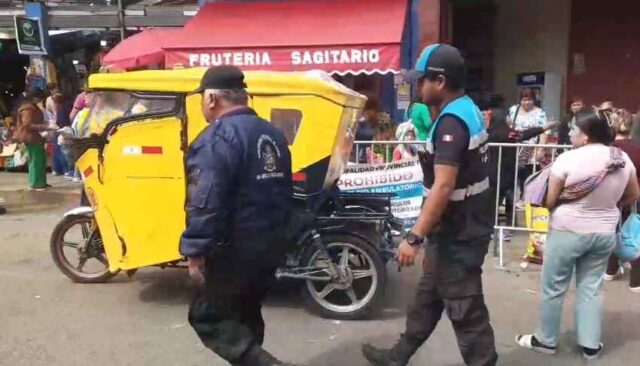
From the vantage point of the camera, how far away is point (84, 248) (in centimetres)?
595

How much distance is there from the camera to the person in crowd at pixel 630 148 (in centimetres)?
579

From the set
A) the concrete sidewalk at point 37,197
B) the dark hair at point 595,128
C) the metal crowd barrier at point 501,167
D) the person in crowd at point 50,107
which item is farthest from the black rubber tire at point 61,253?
the person in crowd at point 50,107

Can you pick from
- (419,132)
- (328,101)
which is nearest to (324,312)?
(328,101)

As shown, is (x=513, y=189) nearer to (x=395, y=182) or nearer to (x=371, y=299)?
(x=395, y=182)

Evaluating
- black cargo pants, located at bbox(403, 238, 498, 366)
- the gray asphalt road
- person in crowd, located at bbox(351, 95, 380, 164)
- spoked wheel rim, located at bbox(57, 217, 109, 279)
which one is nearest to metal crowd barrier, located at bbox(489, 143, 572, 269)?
the gray asphalt road

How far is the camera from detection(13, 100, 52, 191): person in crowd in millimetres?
10703

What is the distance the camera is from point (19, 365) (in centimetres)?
444

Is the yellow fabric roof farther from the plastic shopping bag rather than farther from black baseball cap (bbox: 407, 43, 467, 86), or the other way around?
the plastic shopping bag

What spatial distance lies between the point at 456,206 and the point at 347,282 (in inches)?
66.7

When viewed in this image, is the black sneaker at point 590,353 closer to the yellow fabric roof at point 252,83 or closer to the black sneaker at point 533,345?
the black sneaker at point 533,345

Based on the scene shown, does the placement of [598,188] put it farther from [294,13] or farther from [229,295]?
[294,13]

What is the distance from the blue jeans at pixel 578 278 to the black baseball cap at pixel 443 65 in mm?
1334

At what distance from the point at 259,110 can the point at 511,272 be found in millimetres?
2837

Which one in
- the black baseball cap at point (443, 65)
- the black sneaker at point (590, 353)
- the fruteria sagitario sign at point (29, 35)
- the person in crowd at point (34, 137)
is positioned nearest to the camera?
the black baseball cap at point (443, 65)
